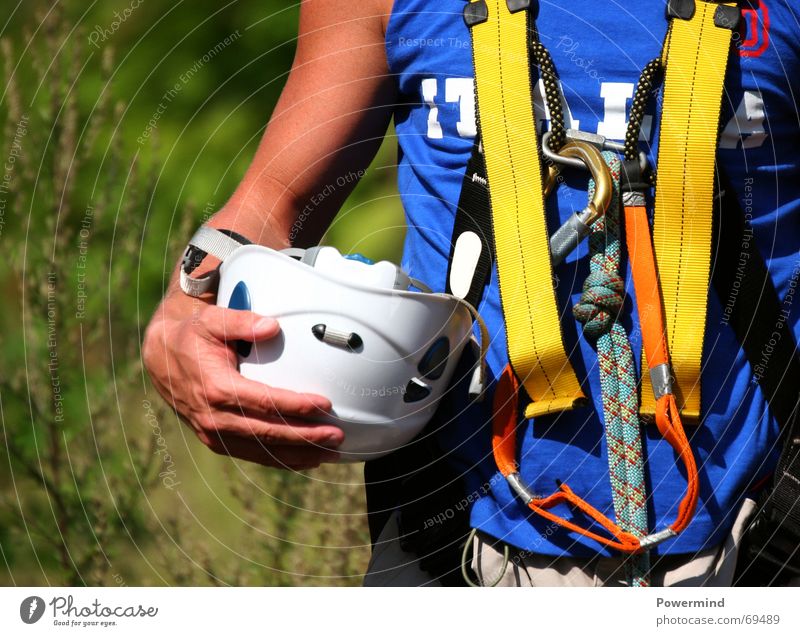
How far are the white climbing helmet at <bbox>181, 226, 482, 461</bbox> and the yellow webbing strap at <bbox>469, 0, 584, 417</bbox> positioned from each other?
0.10 metres

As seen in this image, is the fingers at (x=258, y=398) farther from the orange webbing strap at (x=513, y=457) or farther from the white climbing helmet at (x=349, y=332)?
the orange webbing strap at (x=513, y=457)

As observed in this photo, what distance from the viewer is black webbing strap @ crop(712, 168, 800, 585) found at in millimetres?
1652

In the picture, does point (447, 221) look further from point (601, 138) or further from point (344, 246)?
point (344, 246)

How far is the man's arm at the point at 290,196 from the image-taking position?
162cm

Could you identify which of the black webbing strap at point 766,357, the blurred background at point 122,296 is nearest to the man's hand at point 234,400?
the black webbing strap at point 766,357

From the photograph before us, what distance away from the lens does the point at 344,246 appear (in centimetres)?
376

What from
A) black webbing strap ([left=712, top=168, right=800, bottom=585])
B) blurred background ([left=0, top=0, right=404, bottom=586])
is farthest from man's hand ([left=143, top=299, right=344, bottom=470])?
blurred background ([left=0, top=0, right=404, bottom=586])

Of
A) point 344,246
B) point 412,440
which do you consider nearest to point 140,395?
point 344,246

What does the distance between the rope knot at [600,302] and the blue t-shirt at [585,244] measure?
0.16 feet

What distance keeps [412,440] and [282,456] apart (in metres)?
0.27

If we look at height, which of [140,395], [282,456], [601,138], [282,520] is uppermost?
[601,138]

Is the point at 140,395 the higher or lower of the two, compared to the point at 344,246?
lower

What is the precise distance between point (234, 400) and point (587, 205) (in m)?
0.62
